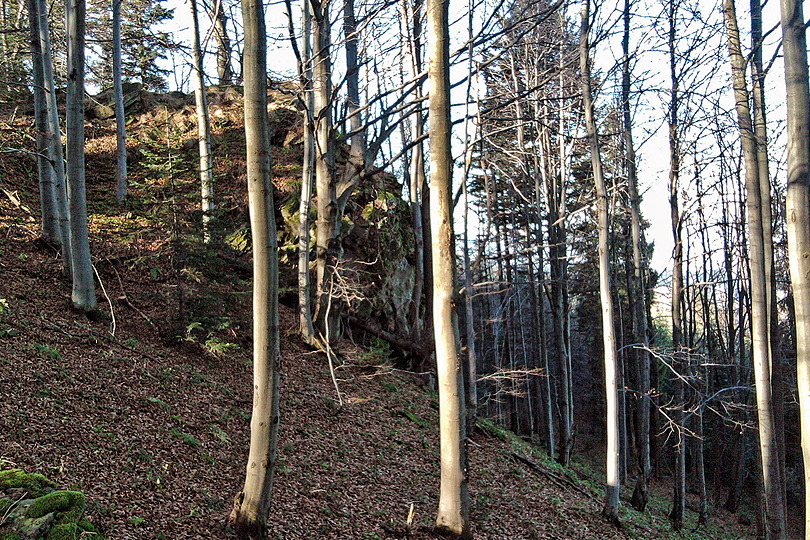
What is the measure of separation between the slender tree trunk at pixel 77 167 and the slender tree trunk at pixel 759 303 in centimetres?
970

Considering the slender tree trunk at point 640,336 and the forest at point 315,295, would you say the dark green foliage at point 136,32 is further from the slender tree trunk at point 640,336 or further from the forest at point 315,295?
the slender tree trunk at point 640,336

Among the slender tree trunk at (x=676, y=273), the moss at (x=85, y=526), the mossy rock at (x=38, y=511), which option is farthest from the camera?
the slender tree trunk at (x=676, y=273)

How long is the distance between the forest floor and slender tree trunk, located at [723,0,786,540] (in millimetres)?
2676

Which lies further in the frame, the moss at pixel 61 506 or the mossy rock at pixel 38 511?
the moss at pixel 61 506

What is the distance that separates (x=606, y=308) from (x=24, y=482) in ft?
28.1

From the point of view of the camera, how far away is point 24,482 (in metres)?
4.04

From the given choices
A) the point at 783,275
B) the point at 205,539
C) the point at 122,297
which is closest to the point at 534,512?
the point at 205,539

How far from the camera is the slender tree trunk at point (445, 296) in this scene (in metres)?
6.12

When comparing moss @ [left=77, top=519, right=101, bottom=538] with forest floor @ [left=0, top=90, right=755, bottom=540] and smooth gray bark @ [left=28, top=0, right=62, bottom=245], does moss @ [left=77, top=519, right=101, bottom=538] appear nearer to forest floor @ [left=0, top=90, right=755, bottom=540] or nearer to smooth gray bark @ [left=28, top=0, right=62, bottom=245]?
forest floor @ [left=0, top=90, right=755, bottom=540]

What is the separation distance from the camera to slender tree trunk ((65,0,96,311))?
8039 millimetres

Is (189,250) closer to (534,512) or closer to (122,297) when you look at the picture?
(122,297)

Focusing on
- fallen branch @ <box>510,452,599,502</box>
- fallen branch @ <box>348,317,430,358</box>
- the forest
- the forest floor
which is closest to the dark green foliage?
the forest

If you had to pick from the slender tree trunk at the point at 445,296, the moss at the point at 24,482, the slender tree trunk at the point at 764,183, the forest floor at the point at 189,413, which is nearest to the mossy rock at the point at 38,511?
the moss at the point at 24,482

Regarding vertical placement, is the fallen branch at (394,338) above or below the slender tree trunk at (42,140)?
below
